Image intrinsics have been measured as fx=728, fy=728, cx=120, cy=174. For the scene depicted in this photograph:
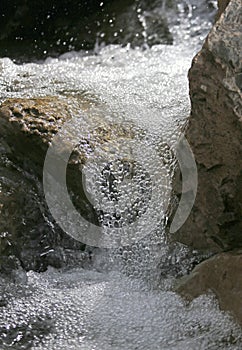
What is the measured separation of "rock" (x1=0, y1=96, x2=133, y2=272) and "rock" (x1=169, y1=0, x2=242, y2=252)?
0.36 meters

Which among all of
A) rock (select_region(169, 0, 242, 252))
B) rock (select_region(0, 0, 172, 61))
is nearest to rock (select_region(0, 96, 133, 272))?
Answer: rock (select_region(169, 0, 242, 252))

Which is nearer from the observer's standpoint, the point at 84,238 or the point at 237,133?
the point at 237,133

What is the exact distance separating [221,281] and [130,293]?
336 millimetres

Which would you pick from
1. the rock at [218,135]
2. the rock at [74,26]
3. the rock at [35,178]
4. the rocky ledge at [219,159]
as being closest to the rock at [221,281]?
the rocky ledge at [219,159]

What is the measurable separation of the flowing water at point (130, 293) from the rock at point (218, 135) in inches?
6.4

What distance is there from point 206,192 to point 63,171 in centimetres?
52

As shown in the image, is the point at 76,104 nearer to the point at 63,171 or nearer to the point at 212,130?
the point at 63,171

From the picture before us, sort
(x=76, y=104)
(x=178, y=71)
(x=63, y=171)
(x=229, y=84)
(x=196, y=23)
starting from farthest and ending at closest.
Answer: (x=196, y=23) → (x=178, y=71) → (x=76, y=104) → (x=63, y=171) → (x=229, y=84)

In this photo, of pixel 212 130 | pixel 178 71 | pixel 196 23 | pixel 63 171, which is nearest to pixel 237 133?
pixel 212 130

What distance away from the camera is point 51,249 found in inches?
98.0

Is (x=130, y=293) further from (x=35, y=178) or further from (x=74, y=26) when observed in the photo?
(x=74, y=26)

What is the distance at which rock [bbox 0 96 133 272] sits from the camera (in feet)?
8.00

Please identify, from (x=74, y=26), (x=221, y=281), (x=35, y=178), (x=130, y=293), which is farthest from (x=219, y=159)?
(x=74, y=26)

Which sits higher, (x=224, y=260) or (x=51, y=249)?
(x=224, y=260)
